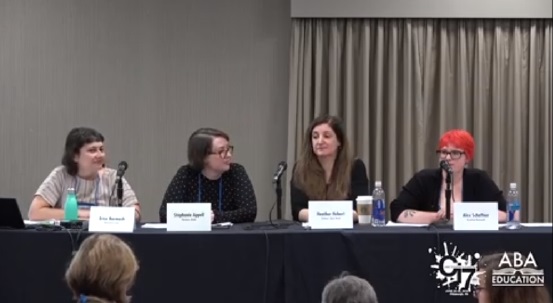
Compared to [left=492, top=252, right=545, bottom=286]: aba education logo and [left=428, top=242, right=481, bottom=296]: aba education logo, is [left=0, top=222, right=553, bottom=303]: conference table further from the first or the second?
[left=492, top=252, right=545, bottom=286]: aba education logo

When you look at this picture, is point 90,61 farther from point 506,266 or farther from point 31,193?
point 506,266

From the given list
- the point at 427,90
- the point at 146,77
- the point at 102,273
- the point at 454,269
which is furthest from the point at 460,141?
the point at 146,77

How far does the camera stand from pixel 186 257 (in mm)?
3385

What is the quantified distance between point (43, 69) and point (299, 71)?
1.78 m

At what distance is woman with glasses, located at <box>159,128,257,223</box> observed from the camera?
398 centimetres

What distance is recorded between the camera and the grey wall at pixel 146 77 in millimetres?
5609

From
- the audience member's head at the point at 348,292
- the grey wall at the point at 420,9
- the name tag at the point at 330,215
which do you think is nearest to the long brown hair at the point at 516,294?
the audience member's head at the point at 348,292

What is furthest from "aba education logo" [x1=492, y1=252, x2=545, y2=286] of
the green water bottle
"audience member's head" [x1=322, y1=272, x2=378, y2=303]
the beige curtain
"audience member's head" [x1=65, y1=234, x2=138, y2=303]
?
the beige curtain

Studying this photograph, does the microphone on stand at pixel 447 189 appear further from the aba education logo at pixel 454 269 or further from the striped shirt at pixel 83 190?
the striped shirt at pixel 83 190

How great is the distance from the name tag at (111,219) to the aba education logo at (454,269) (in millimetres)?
1273

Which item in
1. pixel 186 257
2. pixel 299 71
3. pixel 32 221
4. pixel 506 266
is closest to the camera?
pixel 506 266

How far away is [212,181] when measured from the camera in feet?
13.3

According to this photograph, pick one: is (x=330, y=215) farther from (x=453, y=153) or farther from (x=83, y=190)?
Answer: (x=83, y=190)

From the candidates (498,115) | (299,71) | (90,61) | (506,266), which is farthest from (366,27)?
(506,266)
